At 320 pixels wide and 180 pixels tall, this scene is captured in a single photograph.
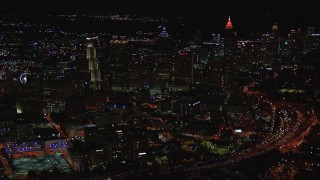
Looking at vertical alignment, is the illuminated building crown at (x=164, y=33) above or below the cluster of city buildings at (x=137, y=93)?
above

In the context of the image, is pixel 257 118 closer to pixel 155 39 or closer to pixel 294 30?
pixel 155 39

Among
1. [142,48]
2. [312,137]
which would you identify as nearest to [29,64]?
[142,48]

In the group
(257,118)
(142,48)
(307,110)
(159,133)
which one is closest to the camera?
(159,133)

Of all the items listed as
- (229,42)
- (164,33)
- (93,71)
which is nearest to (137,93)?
(93,71)

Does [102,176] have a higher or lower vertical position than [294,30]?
lower

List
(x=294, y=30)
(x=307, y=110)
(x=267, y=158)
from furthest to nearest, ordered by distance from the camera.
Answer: (x=294, y=30)
(x=307, y=110)
(x=267, y=158)

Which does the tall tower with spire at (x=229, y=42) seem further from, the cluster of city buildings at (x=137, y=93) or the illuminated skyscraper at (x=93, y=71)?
the illuminated skyscraper at (x=93, y=71)

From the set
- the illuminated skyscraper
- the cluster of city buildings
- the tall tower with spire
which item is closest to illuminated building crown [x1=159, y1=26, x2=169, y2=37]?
the cluster of city buildings

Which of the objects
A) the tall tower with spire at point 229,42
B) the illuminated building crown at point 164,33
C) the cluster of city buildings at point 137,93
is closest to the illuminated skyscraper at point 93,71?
the cluster of city buildings at point 137,93

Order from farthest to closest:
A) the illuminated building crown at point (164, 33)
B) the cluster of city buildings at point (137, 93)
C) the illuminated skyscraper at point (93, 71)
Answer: the illuminated building crown at point (164, 33) → the illuminated skyscraper at point (93, 71) → the cluster of city buildings at point (137, 93)
